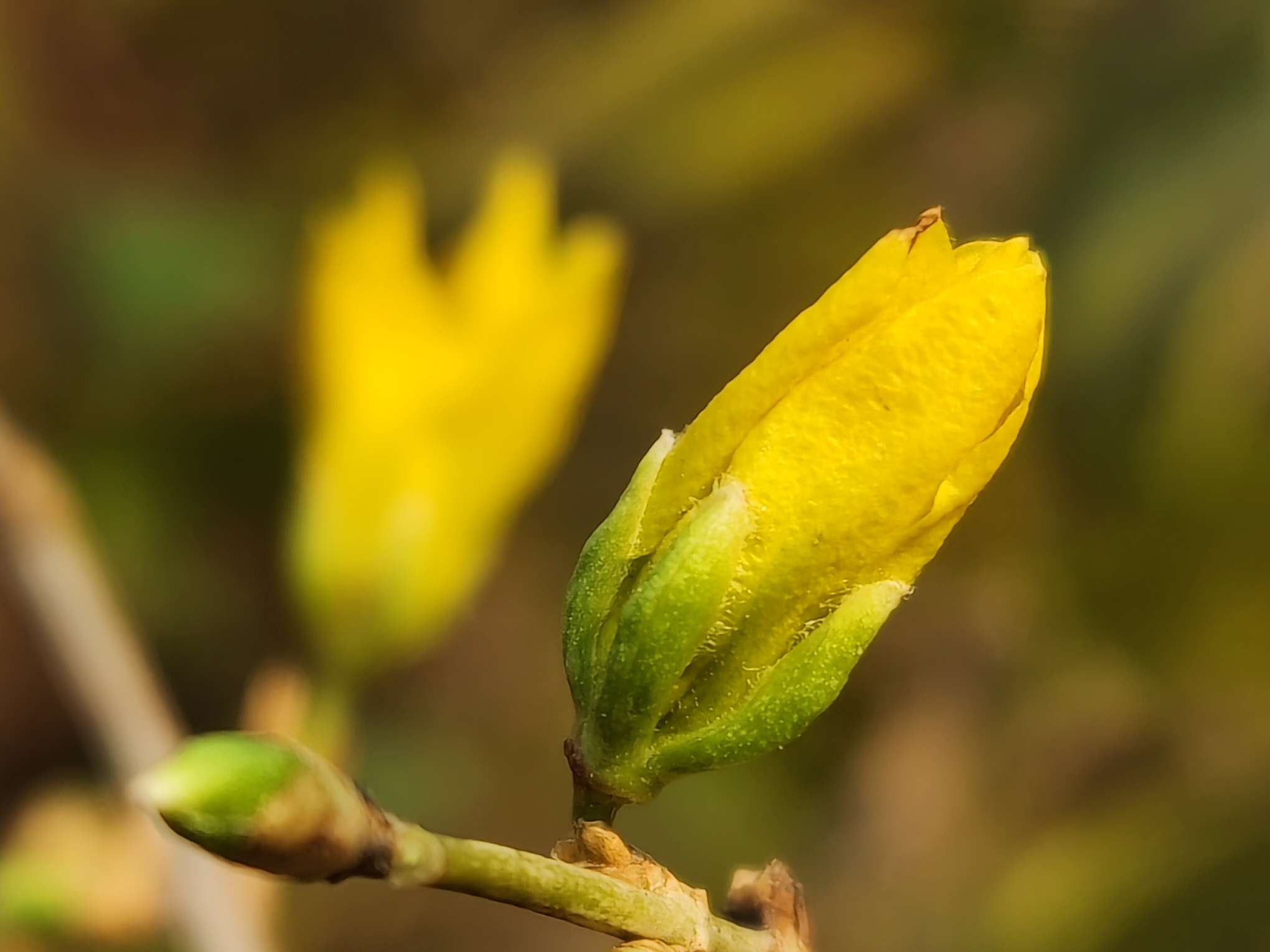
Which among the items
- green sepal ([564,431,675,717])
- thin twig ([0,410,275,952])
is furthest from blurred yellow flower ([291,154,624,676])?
green sepal ([564,431,675,717])

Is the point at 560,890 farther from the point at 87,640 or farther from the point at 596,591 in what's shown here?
the point at 87,640

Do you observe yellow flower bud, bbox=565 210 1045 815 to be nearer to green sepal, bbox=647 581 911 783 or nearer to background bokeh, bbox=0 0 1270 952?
green sepal, bbox=647 581 911 783

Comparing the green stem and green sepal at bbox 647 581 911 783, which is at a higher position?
green sepal at bbox 647 581 911 783

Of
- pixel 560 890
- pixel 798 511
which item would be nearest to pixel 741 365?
pixel 798 511

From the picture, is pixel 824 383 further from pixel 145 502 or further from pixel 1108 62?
pixel 145 502

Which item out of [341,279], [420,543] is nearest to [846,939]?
[420,543]
